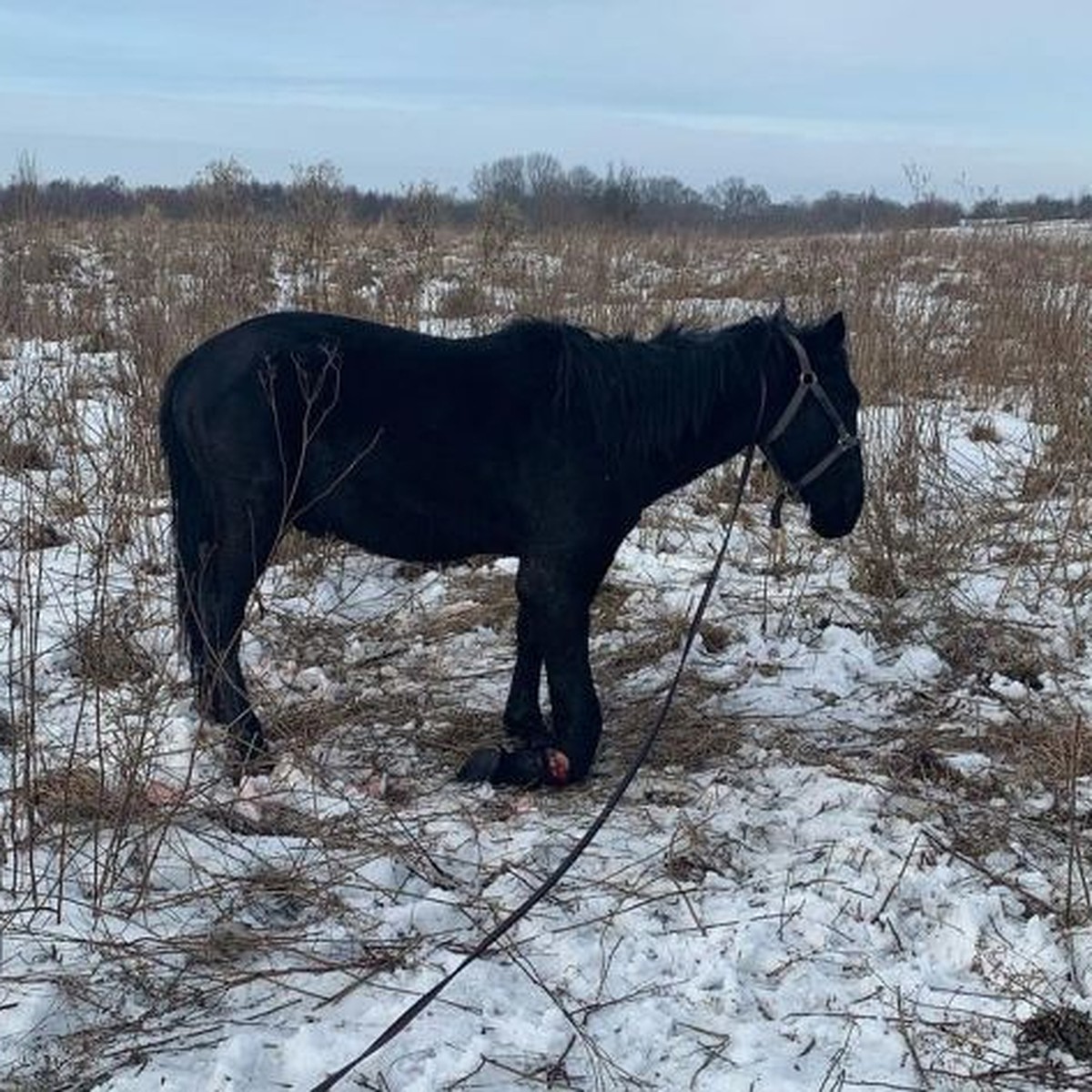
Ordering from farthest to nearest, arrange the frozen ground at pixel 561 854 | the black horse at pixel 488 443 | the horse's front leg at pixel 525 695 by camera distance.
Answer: the horse's front leg at pixel 525 695
the black horse at pixel 488 443
the frozen ground at pixel 561 854

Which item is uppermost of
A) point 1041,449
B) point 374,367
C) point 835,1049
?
point 374,367

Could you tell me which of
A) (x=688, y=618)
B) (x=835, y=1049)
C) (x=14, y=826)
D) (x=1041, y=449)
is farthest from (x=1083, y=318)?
(x=14, y=826)

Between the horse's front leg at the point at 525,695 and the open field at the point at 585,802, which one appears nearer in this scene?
the open field at the point at 585,802

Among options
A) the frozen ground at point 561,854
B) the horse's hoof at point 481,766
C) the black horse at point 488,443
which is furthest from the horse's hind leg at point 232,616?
the horse's hoof at point 481,766

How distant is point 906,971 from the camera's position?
9.55ft

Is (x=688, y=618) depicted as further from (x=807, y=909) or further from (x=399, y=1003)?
(x=399, y=1003)

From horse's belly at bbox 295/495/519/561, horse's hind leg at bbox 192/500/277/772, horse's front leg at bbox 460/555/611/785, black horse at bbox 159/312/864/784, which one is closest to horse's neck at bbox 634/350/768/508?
black horse at bbox 159/312/864/784

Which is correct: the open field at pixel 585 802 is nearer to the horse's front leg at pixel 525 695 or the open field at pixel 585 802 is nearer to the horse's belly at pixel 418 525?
the horse's front leg at pixel 525 695

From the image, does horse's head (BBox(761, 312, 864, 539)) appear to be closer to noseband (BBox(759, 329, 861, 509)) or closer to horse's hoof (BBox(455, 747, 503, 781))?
noseband (BBox(759, 329, 861, 509))

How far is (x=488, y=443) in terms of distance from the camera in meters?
3.90

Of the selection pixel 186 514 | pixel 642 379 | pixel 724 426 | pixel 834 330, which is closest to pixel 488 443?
pixel 642 379

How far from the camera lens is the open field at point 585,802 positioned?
8.71 feet

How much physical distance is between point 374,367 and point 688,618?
81.8 inches

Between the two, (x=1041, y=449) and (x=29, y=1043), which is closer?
(x=29, y=1043)
